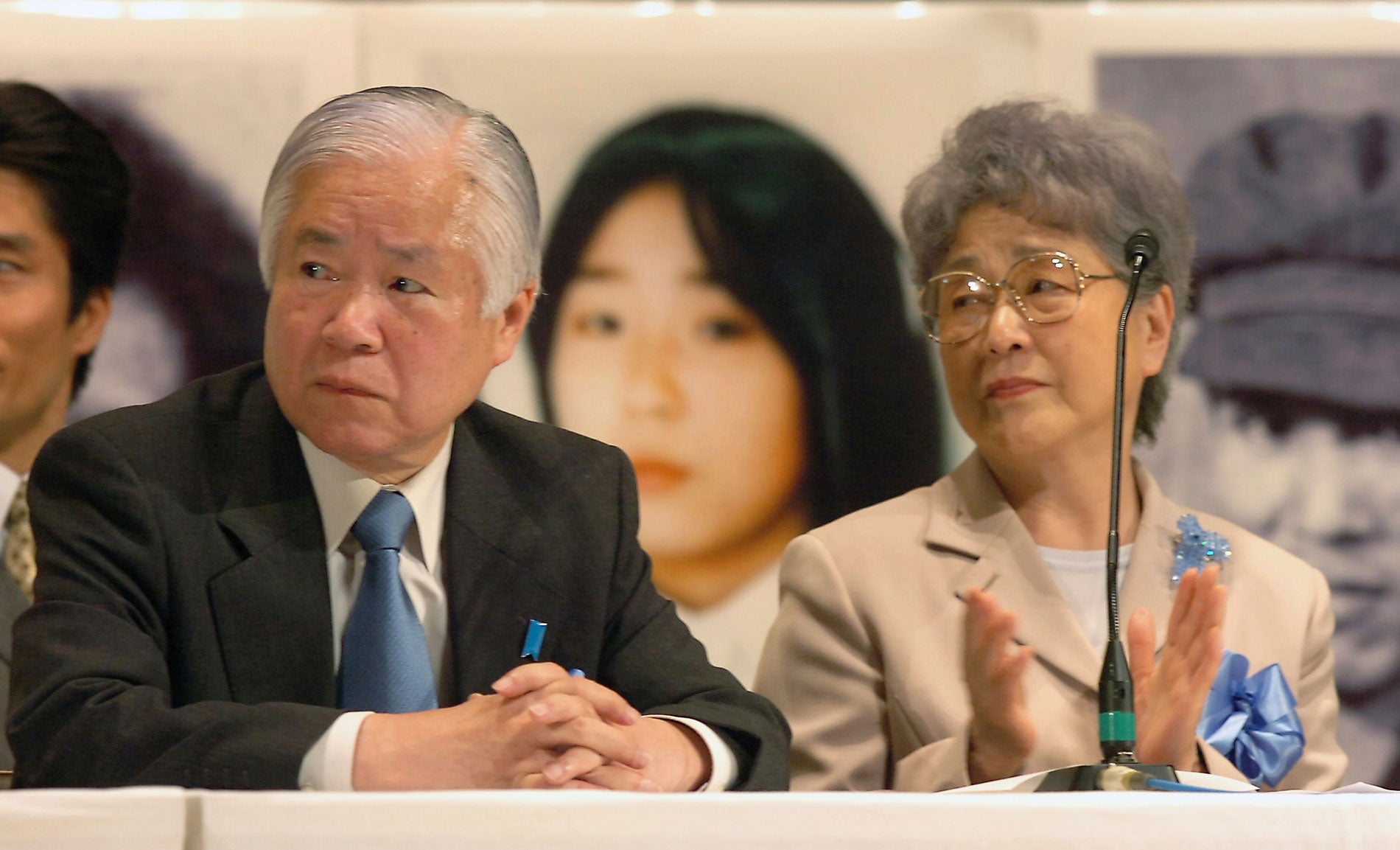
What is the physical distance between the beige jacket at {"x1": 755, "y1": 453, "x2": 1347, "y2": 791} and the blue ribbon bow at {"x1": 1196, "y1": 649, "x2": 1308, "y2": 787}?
57mm

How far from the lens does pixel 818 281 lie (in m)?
2.66

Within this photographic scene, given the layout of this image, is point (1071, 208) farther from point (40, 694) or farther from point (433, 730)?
point (40, 694)

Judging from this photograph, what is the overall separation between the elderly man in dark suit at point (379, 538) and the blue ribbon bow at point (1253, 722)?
0.66 metres

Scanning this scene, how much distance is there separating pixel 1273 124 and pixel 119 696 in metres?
2.32

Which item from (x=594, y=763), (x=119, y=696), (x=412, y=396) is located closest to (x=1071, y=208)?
(x=412, y=396)

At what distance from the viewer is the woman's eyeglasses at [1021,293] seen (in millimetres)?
2141

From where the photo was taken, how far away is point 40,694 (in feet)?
4.51

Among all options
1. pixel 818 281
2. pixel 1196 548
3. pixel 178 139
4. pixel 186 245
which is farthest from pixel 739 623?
pixel 178 139

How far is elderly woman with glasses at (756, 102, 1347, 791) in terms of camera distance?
1.97 m

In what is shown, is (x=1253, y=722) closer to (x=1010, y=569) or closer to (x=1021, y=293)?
(x=1010, y=569)

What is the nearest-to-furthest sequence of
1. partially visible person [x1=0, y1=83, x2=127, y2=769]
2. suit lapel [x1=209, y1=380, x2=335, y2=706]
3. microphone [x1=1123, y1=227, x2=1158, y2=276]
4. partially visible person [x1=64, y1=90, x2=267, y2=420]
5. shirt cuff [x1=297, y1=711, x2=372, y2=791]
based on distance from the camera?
1. shirt cuff [x1=297, y1=711, x2=372, y2=791]
2. suit lapel [x1=209, y1=380, x2=335, y2=706]
3. microphone [x1=1123, y1=227, x2=1158, y2=276]
4. partially visible person [x1=0, y1=83, x2=127, y2=769]
5. partially visible person [x1=64, y1=90, x2=267, y2=420]

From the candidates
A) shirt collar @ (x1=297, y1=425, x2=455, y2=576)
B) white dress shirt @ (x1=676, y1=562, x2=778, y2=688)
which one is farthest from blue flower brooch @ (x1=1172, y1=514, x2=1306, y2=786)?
shirt collar @ (x1=297, y1=425, x2=455, y2=576)

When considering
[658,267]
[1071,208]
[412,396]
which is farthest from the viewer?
[658,267]

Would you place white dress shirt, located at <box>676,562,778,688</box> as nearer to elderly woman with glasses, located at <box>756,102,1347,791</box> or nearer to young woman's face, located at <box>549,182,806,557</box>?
young woman's face, located at <box>549,182,806,557</box>
